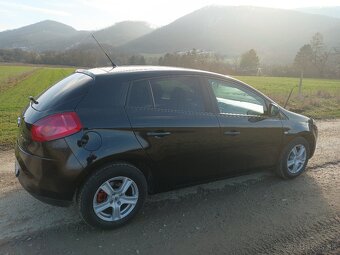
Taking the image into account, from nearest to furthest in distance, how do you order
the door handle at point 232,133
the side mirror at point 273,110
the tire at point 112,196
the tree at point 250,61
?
the tire at point 112,196
the door handle at point 232,133
the side mirror at point 273,110
the tree at point 250,61

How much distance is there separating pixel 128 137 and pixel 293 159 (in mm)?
2956

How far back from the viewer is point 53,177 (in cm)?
337

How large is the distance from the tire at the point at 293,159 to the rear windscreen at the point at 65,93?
10.3ft

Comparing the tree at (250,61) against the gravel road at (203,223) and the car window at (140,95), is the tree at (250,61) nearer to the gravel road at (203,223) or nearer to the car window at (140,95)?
the gravel road at (203,223)

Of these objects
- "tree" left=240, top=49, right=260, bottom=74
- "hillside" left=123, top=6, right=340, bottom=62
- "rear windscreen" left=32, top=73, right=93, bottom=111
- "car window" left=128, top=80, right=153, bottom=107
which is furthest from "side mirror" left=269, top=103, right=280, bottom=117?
"hillside" left=123, top=6, right=340, bottom=62

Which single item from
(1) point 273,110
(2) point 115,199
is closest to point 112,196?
(2) point 115,199

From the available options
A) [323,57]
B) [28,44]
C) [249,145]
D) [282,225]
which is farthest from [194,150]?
[28,44]

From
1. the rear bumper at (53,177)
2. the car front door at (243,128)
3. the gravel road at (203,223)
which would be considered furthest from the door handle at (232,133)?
the rear bumper at (53,177)

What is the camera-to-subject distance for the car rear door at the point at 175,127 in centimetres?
373

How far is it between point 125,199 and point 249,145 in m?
1.88

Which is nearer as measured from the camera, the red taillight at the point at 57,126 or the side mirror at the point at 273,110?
the red taillight at the point at 57,126

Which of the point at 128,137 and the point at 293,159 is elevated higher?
the point at 128,137

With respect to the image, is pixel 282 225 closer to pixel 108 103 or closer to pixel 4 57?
pixel 108 103

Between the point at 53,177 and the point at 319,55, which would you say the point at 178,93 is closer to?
the point at 53,177
